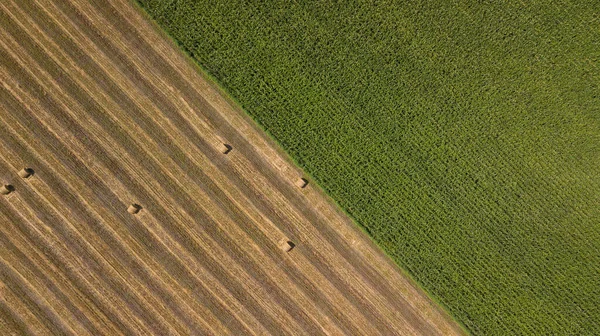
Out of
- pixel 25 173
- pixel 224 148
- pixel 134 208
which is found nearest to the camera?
pixel 25 173

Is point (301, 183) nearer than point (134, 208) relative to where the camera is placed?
No

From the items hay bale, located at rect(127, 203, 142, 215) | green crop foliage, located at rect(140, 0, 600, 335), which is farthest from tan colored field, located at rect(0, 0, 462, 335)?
green crop foliage, located at rect(140, 0, 600, 335)

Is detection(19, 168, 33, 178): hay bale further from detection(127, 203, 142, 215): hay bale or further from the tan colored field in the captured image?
detection(127, 203, 142, 215): hay bale

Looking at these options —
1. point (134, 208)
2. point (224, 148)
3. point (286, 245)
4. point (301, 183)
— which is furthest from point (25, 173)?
point (301, 183)

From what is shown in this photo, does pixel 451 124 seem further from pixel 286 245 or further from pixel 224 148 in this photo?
pixel 224 148

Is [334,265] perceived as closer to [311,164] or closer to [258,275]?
[258,275]

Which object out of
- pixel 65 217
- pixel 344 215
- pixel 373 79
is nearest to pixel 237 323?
pixel 344 215

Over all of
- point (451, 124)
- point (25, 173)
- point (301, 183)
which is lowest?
point (451, 124)

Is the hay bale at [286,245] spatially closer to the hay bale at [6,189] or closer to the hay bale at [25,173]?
the hay bale at [25,173]
